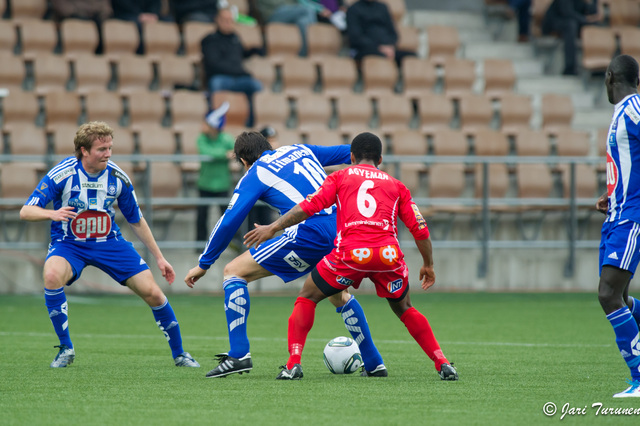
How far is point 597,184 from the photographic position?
1488 centimetres

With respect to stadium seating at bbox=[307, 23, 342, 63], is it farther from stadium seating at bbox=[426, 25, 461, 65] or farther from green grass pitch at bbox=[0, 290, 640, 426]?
green grass pitch at bbox=[0, 290, 640, 426]

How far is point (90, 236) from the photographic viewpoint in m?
7.40

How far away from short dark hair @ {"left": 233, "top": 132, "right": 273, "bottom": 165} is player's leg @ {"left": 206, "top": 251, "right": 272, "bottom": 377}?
2.34 ft

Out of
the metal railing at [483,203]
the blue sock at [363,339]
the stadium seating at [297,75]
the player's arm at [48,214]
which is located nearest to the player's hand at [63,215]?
the player's arm at [48,214]

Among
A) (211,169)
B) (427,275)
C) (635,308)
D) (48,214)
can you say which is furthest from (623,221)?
A: (211,169)

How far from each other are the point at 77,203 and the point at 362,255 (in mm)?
2539

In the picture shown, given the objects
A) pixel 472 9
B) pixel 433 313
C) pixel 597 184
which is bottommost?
pixel 433 313

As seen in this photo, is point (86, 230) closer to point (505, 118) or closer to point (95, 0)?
point (95, 0)

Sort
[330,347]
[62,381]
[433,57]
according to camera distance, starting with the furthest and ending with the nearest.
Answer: [433,57] < [330,347] < [62,381]

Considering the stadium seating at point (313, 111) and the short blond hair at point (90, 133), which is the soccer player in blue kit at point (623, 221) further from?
the stadium seating at point (313, 111)

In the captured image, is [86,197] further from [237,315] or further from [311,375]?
[311,375]

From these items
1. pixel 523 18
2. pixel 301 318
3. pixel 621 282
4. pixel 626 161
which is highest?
pixel 523 18

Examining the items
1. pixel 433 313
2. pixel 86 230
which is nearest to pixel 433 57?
pixel 433 313

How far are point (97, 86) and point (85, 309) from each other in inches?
178
